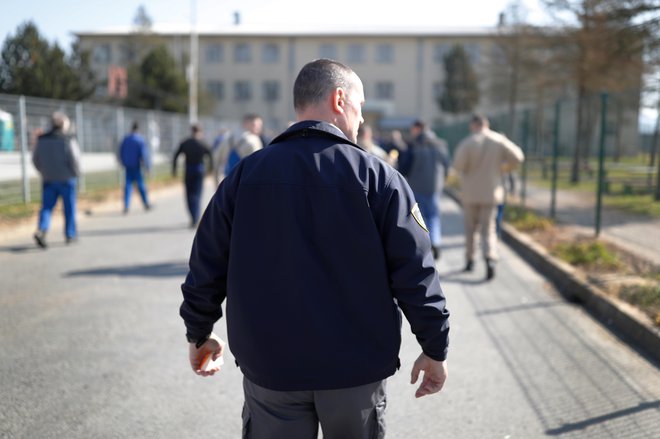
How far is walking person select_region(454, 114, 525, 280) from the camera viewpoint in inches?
314

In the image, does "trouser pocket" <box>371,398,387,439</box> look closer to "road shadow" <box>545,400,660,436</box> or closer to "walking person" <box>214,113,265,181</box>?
"road shadow" <box>545,400,660,436</box>

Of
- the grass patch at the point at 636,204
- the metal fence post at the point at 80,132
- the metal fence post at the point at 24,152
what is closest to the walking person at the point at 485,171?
the grass patch at the point at 636,204

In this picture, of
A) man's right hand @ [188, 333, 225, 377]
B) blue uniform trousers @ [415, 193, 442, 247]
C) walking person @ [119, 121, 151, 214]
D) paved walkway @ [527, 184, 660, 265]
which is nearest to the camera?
man's right hand @ [188, 333, 225, 377]

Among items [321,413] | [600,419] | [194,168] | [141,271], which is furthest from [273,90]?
[321,413]

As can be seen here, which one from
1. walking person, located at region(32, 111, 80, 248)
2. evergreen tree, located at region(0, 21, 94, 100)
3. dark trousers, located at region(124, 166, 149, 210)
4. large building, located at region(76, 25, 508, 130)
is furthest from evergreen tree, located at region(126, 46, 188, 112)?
walking person, located at region(32, 111, 80, 248)

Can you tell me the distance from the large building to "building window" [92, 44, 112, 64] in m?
0.10

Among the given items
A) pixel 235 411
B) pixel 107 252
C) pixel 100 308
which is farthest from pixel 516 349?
pixel 107 252

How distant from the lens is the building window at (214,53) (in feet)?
214

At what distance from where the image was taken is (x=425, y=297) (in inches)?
86.4

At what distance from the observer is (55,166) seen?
9.77m

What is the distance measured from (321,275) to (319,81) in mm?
678

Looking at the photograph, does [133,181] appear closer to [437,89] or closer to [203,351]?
[203,351]

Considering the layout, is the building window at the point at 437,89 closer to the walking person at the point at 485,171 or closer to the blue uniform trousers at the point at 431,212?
the blue uniform trousers at the point at 431,212

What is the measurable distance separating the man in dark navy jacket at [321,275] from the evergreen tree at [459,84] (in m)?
58.2
